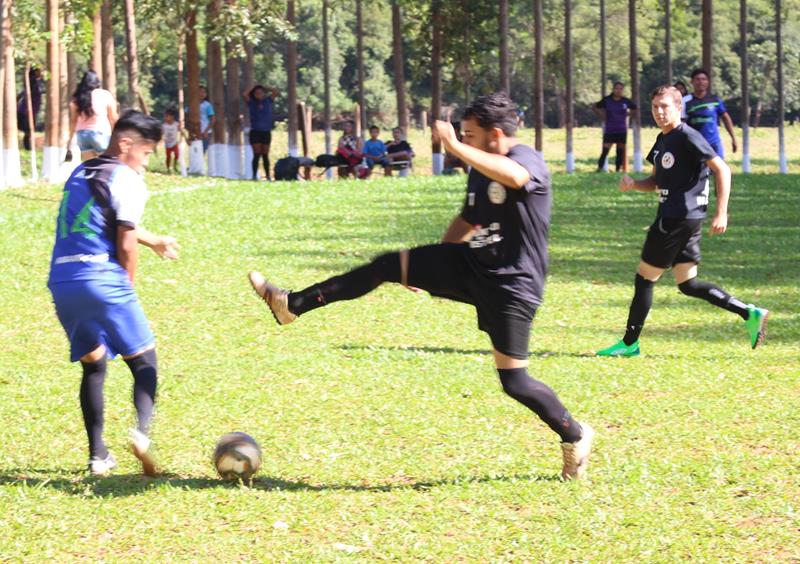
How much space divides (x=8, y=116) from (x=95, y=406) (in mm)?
20068

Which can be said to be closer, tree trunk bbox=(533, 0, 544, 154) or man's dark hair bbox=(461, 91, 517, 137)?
man's dark hair bbox=(461, 91, 517, 137)

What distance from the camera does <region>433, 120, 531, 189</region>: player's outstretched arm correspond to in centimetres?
634

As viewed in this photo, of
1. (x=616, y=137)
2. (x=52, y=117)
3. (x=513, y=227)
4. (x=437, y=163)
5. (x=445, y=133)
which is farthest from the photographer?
(x=437, y=163)

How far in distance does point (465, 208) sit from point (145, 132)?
1.67 meters

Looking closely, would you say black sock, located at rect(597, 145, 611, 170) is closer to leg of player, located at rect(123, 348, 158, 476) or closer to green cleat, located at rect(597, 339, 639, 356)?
green cleat, located at rect(597, 339, 639, 356)

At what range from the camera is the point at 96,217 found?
22.1ft

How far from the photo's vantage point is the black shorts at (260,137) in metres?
30.5

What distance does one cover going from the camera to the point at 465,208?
6.96 m

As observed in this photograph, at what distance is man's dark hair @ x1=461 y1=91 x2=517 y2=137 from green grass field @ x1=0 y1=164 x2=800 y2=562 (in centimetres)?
189

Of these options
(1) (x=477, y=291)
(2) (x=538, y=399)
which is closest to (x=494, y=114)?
(1) (x=477, y=291)

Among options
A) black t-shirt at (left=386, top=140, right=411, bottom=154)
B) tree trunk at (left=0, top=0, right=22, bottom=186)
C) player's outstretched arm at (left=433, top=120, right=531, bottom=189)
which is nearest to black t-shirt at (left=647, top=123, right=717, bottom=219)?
player's outstretched arm at (left=433, top=120, right=531, bottom=189)

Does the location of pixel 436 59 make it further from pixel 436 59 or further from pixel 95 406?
pixel 95 406

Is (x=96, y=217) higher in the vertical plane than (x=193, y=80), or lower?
lower

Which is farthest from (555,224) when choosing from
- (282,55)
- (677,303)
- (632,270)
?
(282,55)
